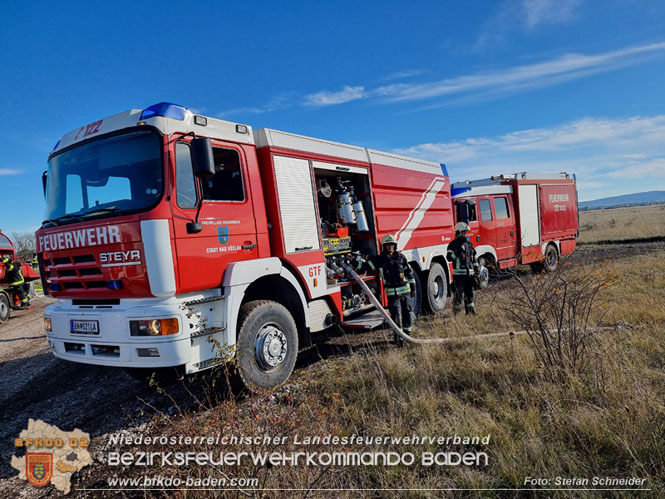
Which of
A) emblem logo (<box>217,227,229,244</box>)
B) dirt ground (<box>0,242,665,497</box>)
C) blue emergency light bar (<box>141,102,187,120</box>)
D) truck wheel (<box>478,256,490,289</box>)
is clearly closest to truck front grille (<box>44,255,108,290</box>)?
emblem logo (<box>217,227,229,244</box>)

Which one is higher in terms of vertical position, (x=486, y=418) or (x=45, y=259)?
(x=45, y=259)

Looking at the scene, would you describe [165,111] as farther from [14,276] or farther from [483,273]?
[14,276]

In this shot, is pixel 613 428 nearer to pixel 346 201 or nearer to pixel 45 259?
pixel 346 201

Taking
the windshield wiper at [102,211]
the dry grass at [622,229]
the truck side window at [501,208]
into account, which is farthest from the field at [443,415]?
the dry grass at [622,229]

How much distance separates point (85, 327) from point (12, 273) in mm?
10324

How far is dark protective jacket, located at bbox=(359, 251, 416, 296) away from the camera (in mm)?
6137

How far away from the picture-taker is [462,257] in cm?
758

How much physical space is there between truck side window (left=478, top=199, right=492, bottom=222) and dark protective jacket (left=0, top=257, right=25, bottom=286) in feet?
44.4

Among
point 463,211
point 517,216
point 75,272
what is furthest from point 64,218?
point 517,216

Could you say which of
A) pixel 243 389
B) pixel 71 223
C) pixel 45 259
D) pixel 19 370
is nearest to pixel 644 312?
pixel 243 389

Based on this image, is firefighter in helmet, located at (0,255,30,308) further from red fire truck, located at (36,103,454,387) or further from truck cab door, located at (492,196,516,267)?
truck cab door, located at (492,196,516,267)

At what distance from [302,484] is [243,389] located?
2.04m

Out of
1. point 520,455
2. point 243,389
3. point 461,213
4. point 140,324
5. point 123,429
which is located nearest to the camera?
point 520,455

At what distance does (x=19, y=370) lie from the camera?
605 cm
